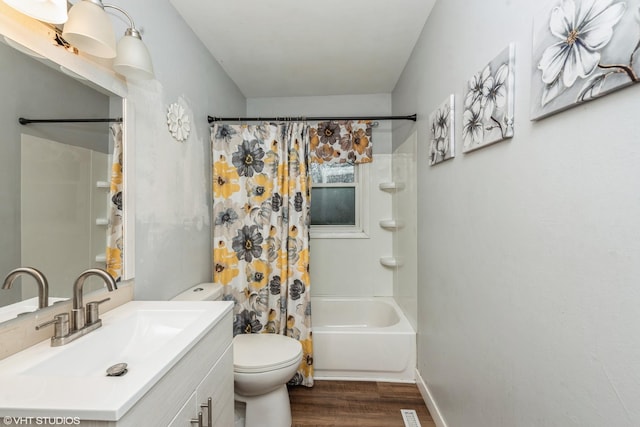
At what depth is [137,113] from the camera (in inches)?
54.4

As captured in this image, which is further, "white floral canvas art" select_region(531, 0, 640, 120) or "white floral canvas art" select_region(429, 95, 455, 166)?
"white floral canvas art" select_region(429, 95, 455, 166)

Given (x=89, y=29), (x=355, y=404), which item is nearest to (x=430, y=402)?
(x=355, y=404)

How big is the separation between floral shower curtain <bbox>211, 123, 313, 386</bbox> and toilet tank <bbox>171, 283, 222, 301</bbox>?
155 millimetres

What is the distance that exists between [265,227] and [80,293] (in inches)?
46.9

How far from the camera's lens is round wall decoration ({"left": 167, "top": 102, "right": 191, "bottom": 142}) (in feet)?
5.38

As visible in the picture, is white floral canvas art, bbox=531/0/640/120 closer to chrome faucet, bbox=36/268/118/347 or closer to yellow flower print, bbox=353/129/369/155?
chrome faucet, bbox=36/268/118/347

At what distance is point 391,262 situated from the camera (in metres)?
2.77

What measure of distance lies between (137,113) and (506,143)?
1551 millimetres

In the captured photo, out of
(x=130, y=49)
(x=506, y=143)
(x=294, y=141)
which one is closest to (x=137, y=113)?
(x=130, y=49)

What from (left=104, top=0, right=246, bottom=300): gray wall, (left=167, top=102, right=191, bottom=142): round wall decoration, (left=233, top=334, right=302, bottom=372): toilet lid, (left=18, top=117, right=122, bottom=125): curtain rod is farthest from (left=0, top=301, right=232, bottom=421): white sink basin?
(left=167, top=102, right=191, bottom=142): round wall decoration

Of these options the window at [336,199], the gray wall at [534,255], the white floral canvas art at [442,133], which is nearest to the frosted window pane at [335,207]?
the window at [336,199]

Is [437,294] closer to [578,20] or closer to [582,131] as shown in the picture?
[582,131]

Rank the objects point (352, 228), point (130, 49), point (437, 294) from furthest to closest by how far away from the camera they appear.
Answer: point (352, 228)
point (437, 294)
point (130, 49)

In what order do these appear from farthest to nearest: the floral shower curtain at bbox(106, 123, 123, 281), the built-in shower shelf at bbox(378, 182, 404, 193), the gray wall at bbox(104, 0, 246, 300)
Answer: the built-in shower shelf at bbox(378, 182, 404, 193) → the gray wall at bbox(104, 0, 246, 300) → the floral shower curtain at bbox(106, 123, 123, 281)
